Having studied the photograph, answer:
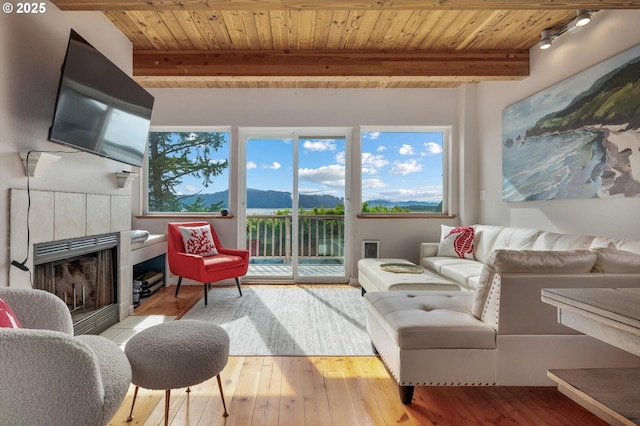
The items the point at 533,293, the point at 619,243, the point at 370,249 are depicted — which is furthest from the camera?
the point at 370,249

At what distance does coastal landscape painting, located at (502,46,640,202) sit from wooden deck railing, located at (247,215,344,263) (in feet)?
7.14

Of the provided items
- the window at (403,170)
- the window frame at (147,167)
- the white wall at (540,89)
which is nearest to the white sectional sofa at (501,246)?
the white wall at (540,89)

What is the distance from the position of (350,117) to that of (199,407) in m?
3.71

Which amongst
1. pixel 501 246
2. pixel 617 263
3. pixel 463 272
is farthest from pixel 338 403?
pixel 501 246

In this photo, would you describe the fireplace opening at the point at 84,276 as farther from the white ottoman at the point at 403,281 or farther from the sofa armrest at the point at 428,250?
the sofa armrest at the point at 428,250

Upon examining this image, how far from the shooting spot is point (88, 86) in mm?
2148

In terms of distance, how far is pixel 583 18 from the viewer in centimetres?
247

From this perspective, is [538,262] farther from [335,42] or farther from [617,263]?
[335,42]

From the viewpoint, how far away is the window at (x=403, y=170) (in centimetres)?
458

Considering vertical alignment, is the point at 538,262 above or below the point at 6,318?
above

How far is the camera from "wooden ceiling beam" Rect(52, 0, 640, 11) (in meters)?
2.18

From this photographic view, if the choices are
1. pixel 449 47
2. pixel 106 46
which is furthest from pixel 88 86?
pixel 449 47

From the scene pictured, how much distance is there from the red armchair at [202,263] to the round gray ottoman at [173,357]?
70.8 inches

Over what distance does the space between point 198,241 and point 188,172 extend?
1.22 meters
